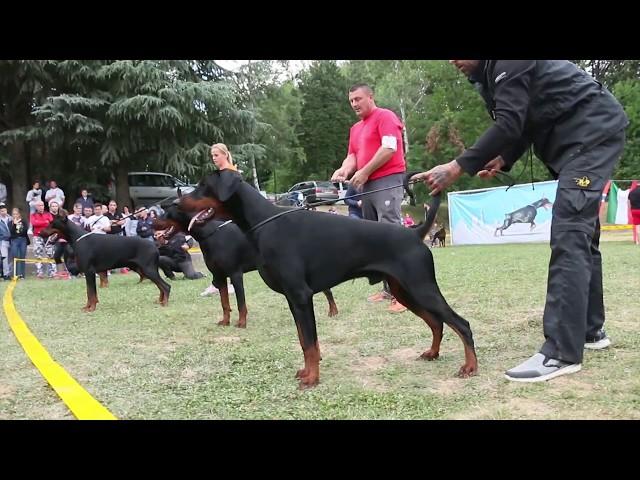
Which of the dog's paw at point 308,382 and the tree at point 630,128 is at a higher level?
the tree at point 630,128

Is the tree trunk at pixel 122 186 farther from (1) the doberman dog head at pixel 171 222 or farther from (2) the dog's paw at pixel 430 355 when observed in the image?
(2) the dog's paw at pixel 430 355

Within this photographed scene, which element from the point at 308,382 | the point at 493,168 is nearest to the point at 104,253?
the point at 308,382

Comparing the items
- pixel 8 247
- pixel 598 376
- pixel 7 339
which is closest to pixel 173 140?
pixel 8 247

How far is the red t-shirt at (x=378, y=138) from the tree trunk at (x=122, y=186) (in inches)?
666

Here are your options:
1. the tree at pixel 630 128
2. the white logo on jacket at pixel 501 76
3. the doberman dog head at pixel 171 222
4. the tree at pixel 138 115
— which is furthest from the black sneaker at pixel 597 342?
the tree at pixel 630 128

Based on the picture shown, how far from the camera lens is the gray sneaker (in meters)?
3.21

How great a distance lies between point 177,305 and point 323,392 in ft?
15.1

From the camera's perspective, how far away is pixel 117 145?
64.1ft

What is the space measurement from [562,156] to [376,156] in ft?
7.32

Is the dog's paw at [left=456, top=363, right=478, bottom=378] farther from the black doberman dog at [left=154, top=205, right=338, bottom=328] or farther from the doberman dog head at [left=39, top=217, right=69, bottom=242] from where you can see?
the doberman dog head at [left=39, top=217, right=69, bottom=242]

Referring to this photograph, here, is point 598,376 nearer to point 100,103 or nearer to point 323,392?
point 323,392

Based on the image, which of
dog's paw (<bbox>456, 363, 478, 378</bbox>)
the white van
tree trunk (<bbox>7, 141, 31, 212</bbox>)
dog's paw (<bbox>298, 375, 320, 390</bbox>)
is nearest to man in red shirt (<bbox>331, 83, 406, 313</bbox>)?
dog's paw (<bbox>456, 363, 478, 378</bbox>)

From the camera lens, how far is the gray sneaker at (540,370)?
3.21 meters

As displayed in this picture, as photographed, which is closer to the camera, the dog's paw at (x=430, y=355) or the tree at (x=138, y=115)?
the dog's paw at (x=430, y=355)
